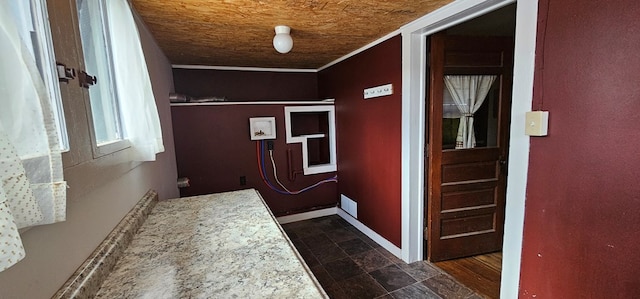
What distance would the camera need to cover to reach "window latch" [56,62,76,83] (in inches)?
26.9

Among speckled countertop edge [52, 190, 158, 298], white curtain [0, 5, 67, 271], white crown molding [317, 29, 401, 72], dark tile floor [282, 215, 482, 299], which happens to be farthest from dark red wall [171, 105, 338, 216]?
white curtain [0, 5, 67, 271]

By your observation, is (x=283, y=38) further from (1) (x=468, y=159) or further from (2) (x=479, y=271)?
(2) (x=479, y=271)

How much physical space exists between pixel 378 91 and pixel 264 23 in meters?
1.19

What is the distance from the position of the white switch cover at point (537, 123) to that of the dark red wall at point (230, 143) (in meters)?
2.45

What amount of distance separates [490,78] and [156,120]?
98.5 inches

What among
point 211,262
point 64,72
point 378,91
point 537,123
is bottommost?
point 211,262

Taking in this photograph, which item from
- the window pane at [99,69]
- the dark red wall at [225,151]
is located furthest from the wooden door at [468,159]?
the window pane at [99,69]

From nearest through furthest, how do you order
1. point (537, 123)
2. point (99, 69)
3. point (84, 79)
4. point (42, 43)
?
point (42, 43), point (84, 79), point (99, 69), point (537, 123)

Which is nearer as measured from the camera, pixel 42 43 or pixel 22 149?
pixel 22 149

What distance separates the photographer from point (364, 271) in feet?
7.42

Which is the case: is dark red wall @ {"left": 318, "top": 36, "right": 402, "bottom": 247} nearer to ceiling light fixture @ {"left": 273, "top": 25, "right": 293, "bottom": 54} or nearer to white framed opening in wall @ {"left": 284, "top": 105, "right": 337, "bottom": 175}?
white framed opening in wall @ {"left": 284, "top": 105, "right": 337, "bottom": 175}

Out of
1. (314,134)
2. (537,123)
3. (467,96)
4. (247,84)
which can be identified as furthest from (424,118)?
(247,84)

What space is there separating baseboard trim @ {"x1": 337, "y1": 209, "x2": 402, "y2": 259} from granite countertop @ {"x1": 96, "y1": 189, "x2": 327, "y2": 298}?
164 cm

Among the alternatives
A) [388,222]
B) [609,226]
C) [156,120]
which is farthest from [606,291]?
[156,120]
